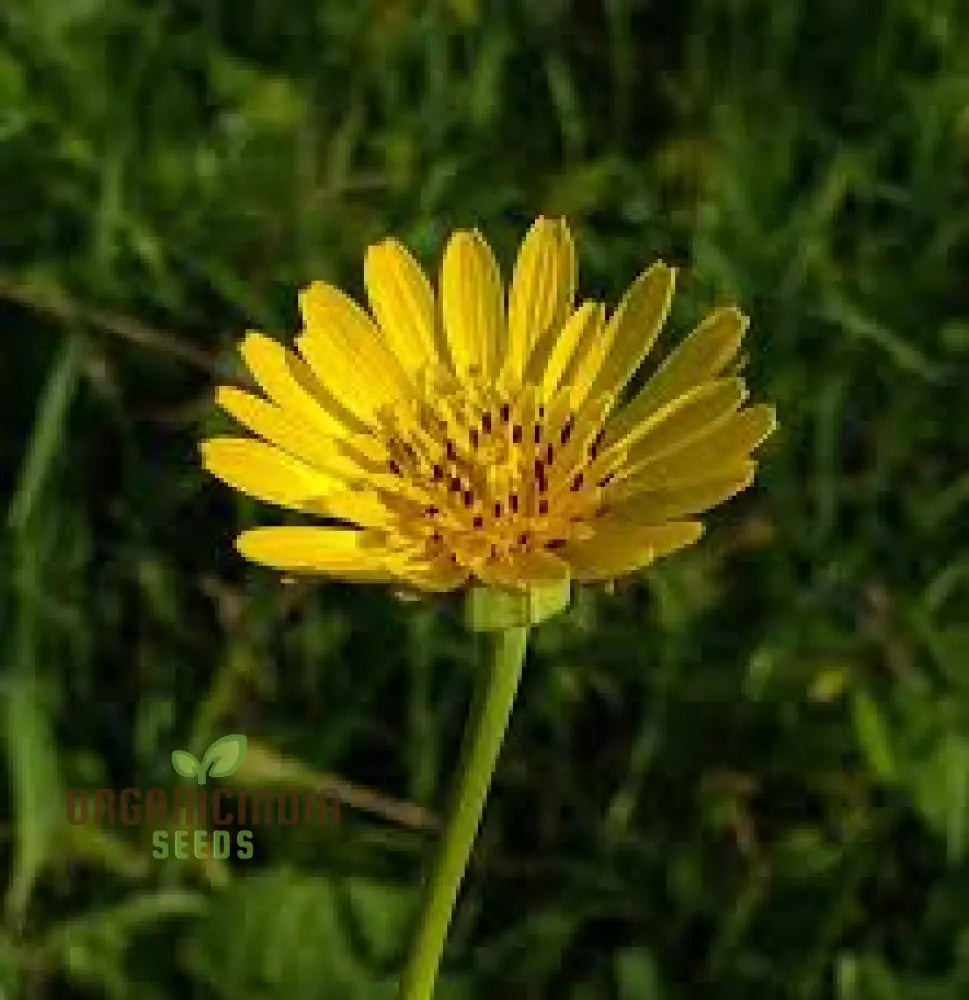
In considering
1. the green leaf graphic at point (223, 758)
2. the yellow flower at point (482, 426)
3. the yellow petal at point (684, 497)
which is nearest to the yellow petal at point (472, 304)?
the yellow flower at point (482, 426)

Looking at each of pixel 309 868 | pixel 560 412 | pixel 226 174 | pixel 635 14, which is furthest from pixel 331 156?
pixel 560 412

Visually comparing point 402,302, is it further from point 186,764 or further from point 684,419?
point 186,764

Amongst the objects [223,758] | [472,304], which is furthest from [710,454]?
[223,758]

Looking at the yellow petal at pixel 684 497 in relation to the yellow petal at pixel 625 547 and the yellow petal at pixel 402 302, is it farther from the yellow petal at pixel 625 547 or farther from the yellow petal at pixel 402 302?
the yellow petal at pixel 402 302

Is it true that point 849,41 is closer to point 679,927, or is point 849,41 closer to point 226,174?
point 226,174

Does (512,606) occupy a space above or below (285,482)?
below
